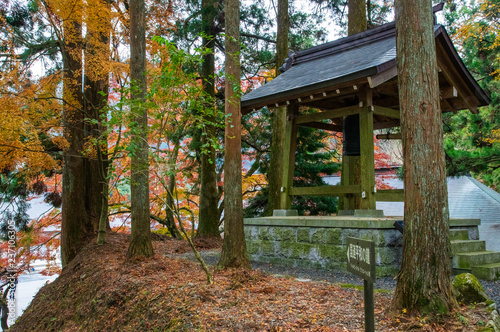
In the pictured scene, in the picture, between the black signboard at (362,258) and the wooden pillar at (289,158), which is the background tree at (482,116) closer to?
the wooden pillar at (289,158)

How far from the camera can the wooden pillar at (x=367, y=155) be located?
6.56 meters

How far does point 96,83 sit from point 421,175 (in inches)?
333

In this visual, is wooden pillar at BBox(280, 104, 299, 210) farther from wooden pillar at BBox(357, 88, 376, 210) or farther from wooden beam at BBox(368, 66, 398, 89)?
wooden beam at BBox(368, 66, 398, 89)

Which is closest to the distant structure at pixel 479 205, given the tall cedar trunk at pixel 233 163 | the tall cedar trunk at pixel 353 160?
the tall cedar trunk at pixel 353 160

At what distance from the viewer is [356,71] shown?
5945mm

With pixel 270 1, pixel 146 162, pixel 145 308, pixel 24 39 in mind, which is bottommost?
pixel 145 308

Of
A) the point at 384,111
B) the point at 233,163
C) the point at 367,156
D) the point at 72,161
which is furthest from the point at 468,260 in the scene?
the point at 72,161

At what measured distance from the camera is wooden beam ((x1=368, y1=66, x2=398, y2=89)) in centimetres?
587

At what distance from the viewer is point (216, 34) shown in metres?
11.8

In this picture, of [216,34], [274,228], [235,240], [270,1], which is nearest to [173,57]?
[235,240]

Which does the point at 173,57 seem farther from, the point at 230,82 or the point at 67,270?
the point at 67,270

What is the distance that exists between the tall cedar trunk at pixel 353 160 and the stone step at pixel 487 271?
2.33 m

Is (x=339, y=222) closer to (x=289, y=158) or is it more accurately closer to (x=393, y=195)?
(x=393, y=195)

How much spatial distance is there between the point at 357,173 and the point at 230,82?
15.4 ft
